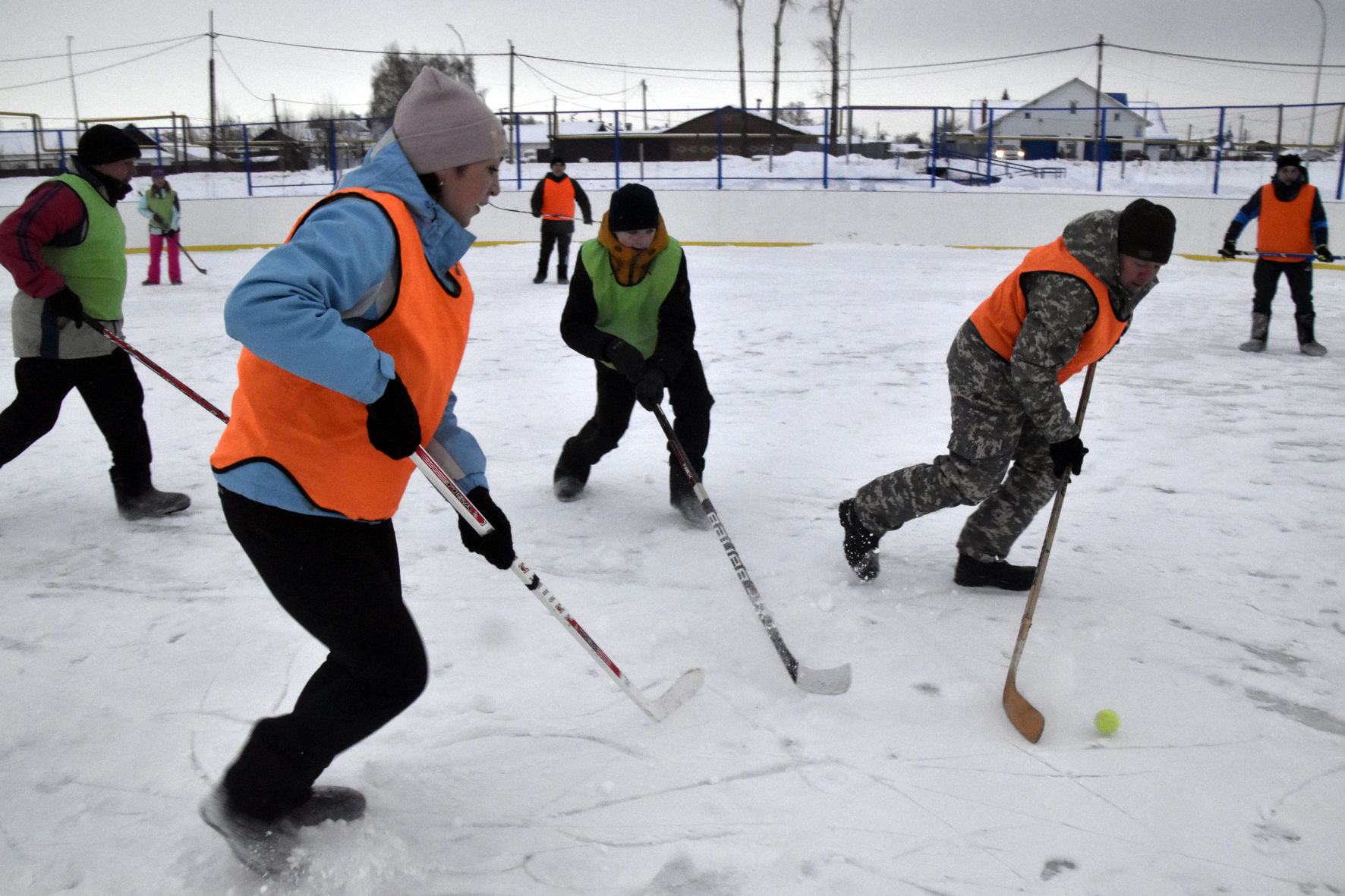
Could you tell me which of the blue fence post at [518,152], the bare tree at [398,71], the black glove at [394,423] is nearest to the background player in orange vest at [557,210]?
the blue fence post at [518,152]

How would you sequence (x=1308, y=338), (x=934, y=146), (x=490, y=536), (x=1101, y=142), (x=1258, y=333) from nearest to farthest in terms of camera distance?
(x=490, y=536) < (x=1308, y=338) < (x=1258, y=333) < (x=1101, y=142) < (x=934, y=146)

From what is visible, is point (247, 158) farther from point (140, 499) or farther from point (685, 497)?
point (685, 497)

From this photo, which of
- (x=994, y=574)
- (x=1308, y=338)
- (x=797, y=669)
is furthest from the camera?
(x=1308, y=338)

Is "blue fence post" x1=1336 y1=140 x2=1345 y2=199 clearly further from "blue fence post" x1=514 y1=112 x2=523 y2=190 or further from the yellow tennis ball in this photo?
the yellow tennis ball

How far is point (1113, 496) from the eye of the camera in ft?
12.8

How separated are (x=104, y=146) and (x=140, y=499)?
1.35 meters

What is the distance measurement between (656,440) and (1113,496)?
2.17 meters

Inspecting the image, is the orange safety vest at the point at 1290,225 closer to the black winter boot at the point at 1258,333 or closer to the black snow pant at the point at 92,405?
the black winter boot at the point at 1258,333

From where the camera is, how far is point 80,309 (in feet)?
11.1

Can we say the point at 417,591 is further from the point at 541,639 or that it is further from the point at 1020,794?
the point at 1020,794

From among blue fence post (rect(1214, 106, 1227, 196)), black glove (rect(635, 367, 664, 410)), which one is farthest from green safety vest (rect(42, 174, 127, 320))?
blue fence post (rect(1214, 106, 1227, 196))

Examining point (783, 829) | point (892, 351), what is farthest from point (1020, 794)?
point (892, 351)

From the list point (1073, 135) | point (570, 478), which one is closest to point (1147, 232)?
point (570, 478)

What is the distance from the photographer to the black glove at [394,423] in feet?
4.99
